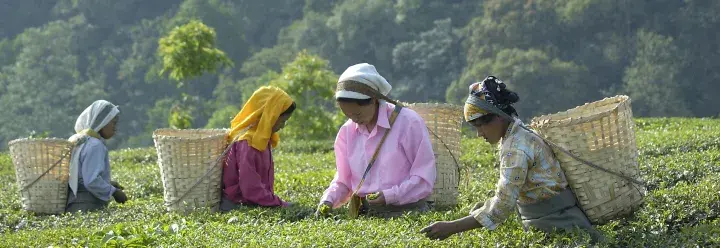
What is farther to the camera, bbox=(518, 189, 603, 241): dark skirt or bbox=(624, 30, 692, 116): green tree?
bbox=(624, 30, 692, 116): green tree

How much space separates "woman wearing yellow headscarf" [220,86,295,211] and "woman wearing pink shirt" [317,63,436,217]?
101 cm

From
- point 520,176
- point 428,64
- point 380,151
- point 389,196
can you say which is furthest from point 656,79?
point 520,176

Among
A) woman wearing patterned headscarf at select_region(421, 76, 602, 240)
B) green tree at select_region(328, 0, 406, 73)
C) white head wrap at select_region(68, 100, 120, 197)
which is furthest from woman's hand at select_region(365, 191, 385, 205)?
green tree at select_region(328, 0, 406, 73)

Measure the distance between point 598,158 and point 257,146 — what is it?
3.11m

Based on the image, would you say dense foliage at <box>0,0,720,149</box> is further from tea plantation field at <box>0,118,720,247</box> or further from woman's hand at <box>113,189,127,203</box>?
woman's hand at <box>113,189,127,203</box>

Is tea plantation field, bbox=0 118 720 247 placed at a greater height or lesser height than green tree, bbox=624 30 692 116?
greater

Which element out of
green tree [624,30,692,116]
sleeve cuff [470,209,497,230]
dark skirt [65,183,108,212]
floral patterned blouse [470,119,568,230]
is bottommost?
green tree [624,30,692,116]

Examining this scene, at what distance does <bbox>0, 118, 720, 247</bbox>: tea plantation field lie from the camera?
6.34 metres

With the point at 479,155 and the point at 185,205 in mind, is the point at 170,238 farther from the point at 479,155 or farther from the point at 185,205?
the point at 479,155

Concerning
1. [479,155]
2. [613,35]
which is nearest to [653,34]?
[613,35]

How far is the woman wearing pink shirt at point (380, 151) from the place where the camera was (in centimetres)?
736

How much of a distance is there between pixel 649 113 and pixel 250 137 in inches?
1570

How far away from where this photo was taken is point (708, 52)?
1950 inches

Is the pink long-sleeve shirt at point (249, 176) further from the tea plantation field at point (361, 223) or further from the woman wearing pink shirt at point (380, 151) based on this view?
the woman wearing pink shirt at point (380, 151)
